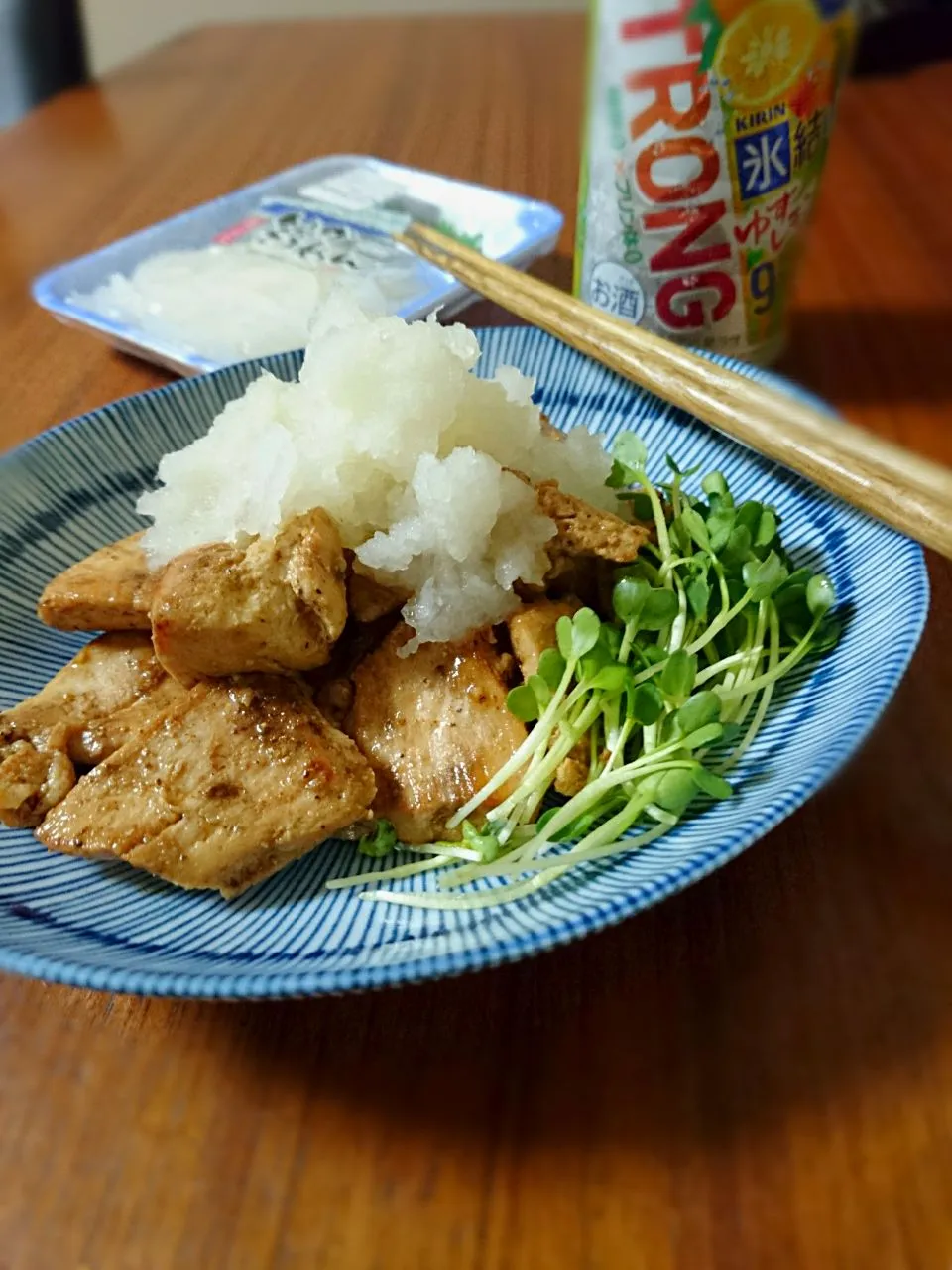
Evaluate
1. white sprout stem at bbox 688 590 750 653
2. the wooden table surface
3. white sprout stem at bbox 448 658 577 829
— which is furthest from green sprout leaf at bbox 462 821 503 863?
white sprout stem at bbox 688 590 750 653

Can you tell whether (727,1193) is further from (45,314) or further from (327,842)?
(45,314)

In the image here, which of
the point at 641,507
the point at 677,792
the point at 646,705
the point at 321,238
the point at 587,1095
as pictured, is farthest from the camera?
the point at 321,238

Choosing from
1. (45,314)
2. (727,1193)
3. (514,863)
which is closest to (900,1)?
(45,314)

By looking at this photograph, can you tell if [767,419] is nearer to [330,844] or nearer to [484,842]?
[484,842]

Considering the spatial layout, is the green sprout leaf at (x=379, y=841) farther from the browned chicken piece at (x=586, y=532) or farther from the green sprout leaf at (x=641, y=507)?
the green sprout leaf at (x=641, y=507)

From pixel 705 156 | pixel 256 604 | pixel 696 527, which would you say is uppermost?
pixel 705 156

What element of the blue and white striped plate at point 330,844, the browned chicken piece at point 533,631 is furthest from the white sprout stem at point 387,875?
the browned chicken piece at point 533,631

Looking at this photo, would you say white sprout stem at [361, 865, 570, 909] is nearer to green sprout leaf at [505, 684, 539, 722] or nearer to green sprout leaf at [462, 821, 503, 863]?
green sprout leaf at [462, 821, 503, 863]

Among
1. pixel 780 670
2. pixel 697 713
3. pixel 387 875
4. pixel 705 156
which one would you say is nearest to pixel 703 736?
pixel 697 713
